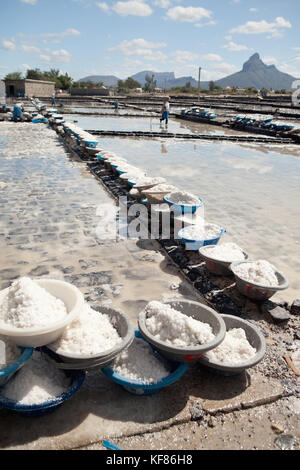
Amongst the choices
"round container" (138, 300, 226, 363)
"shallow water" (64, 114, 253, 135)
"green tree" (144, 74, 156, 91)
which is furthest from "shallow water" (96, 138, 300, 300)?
"green tree" (144, 74, 156, 91)

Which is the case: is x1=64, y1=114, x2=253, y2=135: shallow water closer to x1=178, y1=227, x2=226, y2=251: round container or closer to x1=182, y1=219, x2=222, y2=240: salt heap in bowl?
x1=182, y1=219, x2=222, y2=240: salt heap in bowl

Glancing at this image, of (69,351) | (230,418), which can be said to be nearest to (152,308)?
(69,351)

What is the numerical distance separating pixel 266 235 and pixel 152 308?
12.4ft

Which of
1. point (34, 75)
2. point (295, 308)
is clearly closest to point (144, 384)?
point (295, 308)

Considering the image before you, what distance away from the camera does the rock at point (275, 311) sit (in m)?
3.77

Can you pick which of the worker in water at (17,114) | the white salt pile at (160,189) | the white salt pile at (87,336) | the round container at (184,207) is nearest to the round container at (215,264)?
the round container at (184,207)

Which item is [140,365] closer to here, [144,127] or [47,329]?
[47,329]

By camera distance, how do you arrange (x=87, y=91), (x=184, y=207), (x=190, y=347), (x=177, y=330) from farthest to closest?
1. (x=87, y=91)
2. (x=184, y=207)
3. (x=177, y=330)
4. (x=190, y=347)

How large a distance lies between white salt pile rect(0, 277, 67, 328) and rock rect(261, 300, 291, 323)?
236 centimetres

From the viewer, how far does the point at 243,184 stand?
9422mm

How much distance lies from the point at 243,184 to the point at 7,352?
8.16 meters

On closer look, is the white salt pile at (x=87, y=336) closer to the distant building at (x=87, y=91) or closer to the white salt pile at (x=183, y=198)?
the white salt pile at (x=183, y=198)

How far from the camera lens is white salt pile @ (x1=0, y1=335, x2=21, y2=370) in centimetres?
244
